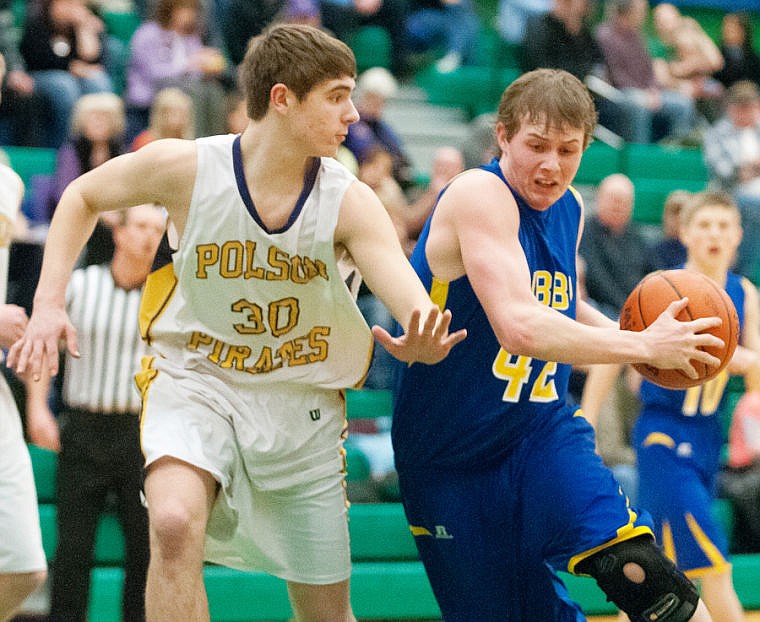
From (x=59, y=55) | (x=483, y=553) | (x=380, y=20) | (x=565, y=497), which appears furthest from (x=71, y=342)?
(x=380, y=20)

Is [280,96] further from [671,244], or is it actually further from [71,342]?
[671,244]

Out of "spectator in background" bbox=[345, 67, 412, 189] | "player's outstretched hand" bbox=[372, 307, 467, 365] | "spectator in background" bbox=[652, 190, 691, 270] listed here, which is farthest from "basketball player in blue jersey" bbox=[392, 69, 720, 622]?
"spectator in background" bbox=[345, 67, 412, 189]

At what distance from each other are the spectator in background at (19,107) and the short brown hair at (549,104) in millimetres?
4961

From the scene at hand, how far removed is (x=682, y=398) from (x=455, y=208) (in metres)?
2.03

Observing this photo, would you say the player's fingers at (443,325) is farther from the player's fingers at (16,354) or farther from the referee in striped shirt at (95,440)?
the referee in striped shirt at (95,440)

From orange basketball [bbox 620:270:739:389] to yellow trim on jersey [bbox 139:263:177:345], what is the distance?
142 centimetres

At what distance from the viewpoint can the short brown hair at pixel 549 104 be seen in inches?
146

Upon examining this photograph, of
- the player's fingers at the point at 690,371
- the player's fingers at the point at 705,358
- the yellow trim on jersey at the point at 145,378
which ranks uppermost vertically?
the player's fingers at the point at 705,358

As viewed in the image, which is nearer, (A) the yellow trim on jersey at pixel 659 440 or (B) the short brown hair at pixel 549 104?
(B) the short brown hair at pixel 549 104

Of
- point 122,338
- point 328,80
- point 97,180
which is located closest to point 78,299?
point 122,338

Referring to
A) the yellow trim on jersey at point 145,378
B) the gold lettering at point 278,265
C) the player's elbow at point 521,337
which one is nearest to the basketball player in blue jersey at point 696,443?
the player's elbow at point 521,337

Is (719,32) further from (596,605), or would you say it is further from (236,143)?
(236,143)

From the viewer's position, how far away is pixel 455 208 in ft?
12.4

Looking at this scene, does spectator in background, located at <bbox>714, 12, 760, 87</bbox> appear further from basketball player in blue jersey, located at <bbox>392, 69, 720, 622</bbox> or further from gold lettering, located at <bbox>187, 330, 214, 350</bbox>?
gold lettering, located at <bbox>187, 330, 214, 350</bbox>
